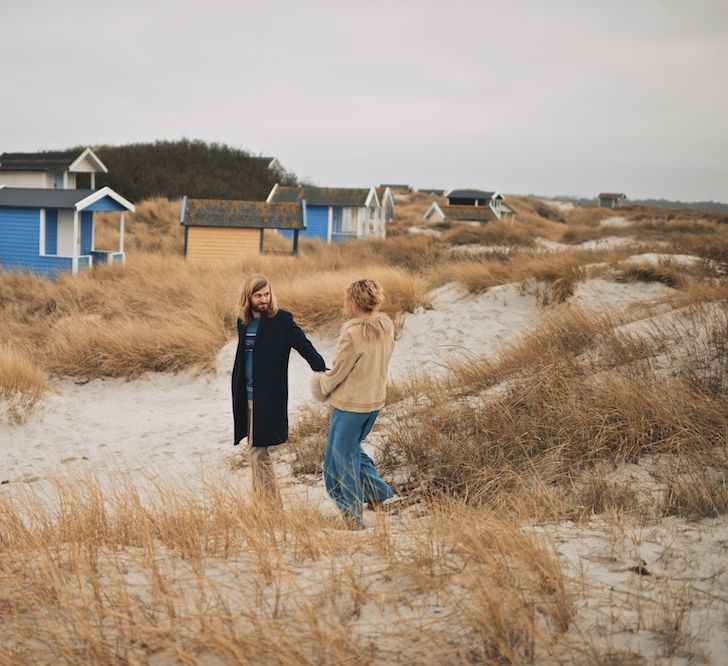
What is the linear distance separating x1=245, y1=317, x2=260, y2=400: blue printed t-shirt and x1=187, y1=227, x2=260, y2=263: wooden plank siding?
1788 centimetres

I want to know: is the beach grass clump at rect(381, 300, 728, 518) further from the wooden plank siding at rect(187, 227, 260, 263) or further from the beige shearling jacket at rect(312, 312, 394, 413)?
the wooden plank siding at rect(187, 227, 260, 263)

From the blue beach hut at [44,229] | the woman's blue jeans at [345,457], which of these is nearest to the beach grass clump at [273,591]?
the woman's blue jeans at [345,457]

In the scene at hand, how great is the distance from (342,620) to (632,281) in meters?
10.9

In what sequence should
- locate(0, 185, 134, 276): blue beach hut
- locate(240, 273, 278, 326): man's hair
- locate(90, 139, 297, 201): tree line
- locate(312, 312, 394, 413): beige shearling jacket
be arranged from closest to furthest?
locate(312, 312, 394, 413): beige shearling jacket → locate(240, 273, 278, 326): man's hair → locate(0, 185, 134, 276): blue beach hut → locate(90, 139, 297, 201): tree line

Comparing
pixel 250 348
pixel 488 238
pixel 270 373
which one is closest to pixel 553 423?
pixel 270 373

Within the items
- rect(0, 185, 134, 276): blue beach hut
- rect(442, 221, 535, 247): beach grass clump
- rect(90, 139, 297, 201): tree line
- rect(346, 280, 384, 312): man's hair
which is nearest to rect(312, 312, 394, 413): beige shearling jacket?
rect(346, 280, 384, 312): man's hair

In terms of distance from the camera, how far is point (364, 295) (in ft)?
15.5

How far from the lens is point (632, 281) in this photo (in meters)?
12.6

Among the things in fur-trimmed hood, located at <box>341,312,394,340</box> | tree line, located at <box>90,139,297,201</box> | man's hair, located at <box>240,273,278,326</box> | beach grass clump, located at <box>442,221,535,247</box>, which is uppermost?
tree line, located at <box>90,139,297,201</box>

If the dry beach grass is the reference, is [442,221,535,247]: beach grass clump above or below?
above

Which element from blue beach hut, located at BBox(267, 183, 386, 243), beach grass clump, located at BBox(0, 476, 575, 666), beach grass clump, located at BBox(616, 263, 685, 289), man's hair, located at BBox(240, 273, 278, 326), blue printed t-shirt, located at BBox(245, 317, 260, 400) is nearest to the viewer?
beach grass clump, located at BBox(0, 476, 575, 666)

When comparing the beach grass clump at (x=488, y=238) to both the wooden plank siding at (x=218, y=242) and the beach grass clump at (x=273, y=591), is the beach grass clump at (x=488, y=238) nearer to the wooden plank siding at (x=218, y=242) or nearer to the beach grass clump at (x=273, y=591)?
the wooden plank siding at (x=218, y=242)

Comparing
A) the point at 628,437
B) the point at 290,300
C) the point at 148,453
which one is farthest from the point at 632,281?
the point at 148,453

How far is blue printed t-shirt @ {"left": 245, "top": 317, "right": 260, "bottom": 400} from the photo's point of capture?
518 centimetres
